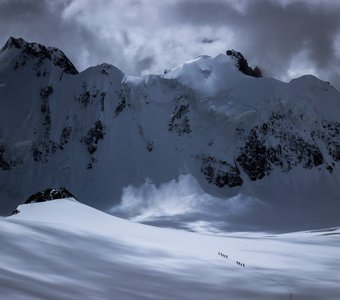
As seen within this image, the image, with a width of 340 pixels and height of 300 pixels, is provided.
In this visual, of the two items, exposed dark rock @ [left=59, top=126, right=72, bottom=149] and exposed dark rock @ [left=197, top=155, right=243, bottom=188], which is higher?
exposed dark rock @ [left=59, top=126, right=72, bottom=149]

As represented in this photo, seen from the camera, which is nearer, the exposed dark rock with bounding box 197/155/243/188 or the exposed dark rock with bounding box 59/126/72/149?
the exposed dark rock with bounding box 197/155/243/188

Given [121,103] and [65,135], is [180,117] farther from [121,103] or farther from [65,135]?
[65,135]

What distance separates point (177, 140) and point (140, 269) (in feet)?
436

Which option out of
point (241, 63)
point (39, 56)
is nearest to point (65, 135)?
point (39, 56)

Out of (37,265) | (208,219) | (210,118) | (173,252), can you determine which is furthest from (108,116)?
(37,265)

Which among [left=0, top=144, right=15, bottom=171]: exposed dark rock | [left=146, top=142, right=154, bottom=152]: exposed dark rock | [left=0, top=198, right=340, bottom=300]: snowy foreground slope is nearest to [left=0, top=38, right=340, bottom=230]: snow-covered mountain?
[left=146, top=142, right=154, bottom=152]: exposed dark rock

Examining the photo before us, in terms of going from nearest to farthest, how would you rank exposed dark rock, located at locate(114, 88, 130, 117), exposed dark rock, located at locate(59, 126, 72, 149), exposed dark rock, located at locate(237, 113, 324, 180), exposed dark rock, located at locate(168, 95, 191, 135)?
1. exposed dark rock, located at locate(237, 113, 324, 180)
2. exposed dark rock, located at locate(168, 95, 191, 135)
3. exposed dark rock, located at locate(114, 88, 130, 117)
4. exposed dark rock, located at locate(59, 126, 72, 149)

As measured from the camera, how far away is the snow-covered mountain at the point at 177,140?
5797 inches

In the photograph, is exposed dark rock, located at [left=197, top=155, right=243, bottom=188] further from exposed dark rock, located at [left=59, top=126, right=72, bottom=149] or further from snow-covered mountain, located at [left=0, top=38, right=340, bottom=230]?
exposed dark rock, located at [left=59, top=126, right=72, bottom=149]

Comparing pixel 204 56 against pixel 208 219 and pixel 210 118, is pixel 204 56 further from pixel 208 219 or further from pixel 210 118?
pixel 208 219

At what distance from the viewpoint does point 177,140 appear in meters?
158

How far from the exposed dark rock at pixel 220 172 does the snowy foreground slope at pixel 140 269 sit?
111542mm

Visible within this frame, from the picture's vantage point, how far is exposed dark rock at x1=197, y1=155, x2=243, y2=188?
151 meters

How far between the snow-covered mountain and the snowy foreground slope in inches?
4051
